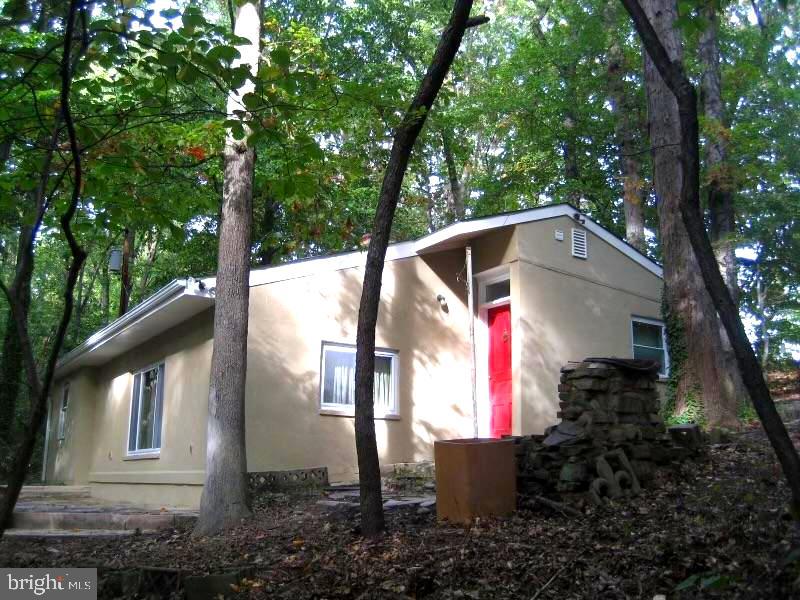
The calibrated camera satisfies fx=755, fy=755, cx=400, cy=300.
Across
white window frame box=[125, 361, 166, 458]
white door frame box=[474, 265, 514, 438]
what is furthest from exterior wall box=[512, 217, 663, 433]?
white window frame box=[125, 361, 166, 458]

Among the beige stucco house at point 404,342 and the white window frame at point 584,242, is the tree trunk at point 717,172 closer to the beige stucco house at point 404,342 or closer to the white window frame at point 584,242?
the beige stucco house at point 404,342

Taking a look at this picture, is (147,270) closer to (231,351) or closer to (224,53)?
(231,351)

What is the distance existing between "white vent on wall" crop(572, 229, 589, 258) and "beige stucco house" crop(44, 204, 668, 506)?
0.03m

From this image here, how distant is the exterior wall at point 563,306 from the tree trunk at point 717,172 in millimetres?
2065

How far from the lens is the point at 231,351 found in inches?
320

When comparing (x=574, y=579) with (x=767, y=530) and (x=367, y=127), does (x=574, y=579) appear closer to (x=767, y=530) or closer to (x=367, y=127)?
(x=767, y=530)

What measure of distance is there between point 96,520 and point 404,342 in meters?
5.03

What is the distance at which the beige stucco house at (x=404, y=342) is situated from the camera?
34.7ft

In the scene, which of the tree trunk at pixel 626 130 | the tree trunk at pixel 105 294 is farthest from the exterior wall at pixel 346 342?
the tree trunk at pixel 105 294

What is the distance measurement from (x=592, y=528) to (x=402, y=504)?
2.22m

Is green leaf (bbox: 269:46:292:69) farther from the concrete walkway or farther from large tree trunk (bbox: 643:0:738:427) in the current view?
large tree trunk (bbox: 643:0:738:427)

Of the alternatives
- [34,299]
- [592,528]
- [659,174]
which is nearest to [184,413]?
[592,528]

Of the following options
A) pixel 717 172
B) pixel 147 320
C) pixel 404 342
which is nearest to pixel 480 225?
pixel 404 342

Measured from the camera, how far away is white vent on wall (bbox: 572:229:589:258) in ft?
40.8
